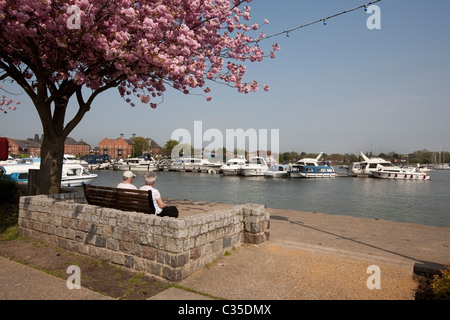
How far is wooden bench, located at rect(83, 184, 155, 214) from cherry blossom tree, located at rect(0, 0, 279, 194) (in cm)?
332

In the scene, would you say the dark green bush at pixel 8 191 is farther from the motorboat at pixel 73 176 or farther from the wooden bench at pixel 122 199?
the motorboat at pixel 73 176

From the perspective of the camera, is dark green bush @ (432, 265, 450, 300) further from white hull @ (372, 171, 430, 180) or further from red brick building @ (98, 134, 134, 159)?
red brick building @ (98, 134, 134, 159)

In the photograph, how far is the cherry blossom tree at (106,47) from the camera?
789cm

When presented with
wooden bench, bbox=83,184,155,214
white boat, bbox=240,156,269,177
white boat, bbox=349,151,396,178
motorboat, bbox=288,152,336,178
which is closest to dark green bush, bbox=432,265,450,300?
wooden bench, bbox=83,184,155,214

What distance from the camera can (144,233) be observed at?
576 centimetres

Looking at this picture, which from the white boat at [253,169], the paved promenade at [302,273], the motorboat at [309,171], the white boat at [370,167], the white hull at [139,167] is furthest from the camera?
the white hull at [139,167]

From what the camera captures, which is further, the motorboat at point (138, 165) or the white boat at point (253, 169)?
the motorboat at point (138, 165)

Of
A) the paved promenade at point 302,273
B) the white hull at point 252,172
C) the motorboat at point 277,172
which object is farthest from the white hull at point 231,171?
the paved promenade at point 302,273

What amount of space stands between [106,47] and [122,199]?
396cm

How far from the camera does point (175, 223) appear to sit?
5.36m

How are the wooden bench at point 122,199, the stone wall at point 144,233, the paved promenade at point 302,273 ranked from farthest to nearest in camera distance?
the wooden bench at point 122,199 < the stone wall at point 144,233 < the paved promenade at point 302,273

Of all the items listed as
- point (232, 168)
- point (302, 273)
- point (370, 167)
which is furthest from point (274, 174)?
point (302, 273)

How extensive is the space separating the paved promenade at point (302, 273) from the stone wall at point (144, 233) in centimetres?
31

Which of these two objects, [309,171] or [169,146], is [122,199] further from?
[169,146]
